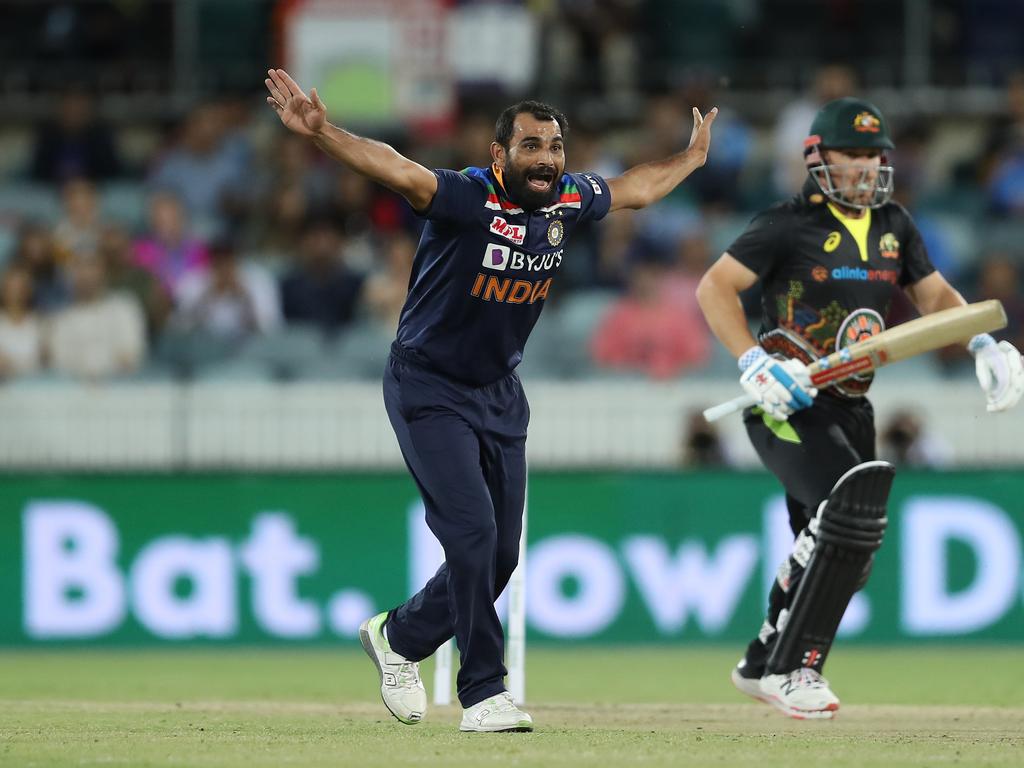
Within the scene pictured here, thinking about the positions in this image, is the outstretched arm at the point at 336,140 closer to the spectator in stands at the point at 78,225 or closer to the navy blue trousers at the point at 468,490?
the navy blue trousers at the point at 468,490

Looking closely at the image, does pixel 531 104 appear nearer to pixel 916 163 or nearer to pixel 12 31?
pixel 916 163

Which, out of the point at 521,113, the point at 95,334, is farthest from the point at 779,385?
the point at 95,334

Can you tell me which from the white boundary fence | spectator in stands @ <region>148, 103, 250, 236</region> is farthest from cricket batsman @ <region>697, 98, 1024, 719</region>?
spectator in stands @ <region>148, 103, 250, 236</region>

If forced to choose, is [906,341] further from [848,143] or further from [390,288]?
[390,288]

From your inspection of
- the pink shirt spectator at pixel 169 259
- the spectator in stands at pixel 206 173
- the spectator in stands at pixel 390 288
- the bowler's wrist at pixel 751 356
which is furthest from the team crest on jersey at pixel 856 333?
the spectator in stands at pixel 206 173

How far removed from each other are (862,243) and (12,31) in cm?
1122

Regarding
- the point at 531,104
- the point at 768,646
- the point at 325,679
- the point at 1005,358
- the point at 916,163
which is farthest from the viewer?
the point at 916,163

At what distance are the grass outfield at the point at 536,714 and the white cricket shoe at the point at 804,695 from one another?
0.26 feet

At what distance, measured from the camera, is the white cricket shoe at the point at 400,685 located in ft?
23.2

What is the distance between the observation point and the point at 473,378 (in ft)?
22.2

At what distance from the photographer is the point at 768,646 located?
7797 mm

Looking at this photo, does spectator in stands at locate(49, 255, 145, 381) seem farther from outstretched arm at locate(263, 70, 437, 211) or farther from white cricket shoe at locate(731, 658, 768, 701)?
outstretched arm at locate(263, 70, 437, 211)

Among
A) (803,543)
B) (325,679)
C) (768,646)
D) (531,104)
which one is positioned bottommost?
(325,679)

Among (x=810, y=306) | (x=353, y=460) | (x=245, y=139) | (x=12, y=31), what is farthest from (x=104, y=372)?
(x=810, y=306)
